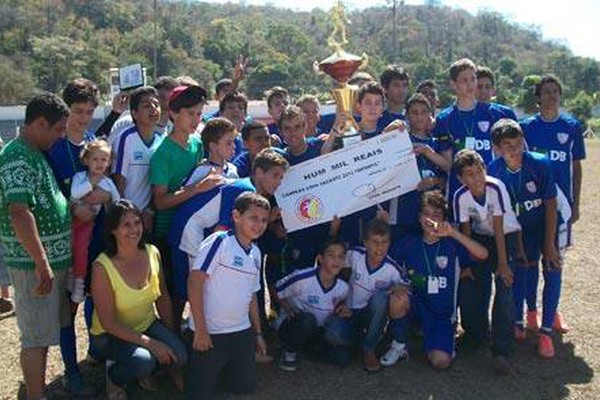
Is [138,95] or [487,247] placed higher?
[138,95]

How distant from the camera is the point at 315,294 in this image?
212 inches

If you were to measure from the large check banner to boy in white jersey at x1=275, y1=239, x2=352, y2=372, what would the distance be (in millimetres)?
354

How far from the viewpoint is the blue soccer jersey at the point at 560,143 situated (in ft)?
19.6

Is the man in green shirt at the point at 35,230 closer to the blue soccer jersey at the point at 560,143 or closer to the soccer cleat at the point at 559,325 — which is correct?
the blue soccer jersey at the point at 560,143

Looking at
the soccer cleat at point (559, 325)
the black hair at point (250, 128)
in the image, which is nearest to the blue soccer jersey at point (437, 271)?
the soccer cleat at point (559, 325)

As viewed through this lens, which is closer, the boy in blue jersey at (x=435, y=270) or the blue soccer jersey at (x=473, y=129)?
the boy in blue jersey at (x=435, y=270)

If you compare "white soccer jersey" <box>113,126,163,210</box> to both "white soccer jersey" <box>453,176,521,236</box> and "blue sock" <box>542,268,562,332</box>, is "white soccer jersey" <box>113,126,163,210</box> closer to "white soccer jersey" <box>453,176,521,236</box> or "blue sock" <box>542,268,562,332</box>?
"white soccer jersey" <box>453,176,521,236</box>

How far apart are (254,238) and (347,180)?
4.12 feet

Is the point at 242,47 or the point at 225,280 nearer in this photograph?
the point at 225,280

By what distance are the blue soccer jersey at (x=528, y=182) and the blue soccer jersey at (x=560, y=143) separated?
27.0 inches

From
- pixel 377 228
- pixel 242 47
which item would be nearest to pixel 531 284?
pixel 377 228

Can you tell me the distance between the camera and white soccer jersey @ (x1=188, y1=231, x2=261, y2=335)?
14.8 ft

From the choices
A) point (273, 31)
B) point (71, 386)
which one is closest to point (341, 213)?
point (71, 386)

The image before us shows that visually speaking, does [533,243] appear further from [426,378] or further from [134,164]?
[134,164]
